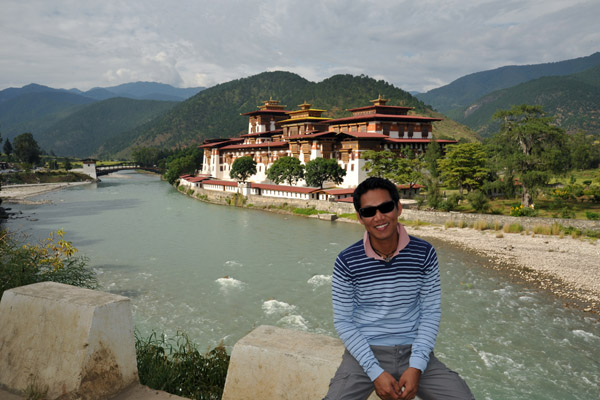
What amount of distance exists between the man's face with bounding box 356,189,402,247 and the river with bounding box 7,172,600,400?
10.2 m

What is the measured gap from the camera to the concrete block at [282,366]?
392 cm

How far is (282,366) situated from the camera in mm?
4074

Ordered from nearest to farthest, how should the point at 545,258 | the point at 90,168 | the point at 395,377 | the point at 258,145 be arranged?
the point at 395,377 < the point at 545,258 < the point at 258,145 < the point at 90,168

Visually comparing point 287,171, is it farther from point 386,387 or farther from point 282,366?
point 386,387

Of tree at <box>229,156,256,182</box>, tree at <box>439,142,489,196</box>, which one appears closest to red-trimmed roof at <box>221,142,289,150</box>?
tree at <box>229,156,256,182</box>

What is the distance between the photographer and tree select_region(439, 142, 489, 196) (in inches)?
1641

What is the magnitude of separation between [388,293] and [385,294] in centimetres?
3

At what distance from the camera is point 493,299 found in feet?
62.5

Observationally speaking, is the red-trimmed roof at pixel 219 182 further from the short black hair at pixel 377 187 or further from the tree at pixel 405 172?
the short black hair at pixel 377 187

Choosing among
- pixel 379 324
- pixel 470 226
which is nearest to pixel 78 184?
pixel 470 226

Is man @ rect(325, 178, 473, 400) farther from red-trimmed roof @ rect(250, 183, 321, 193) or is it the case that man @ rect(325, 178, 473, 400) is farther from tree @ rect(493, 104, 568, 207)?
red-trimmed roof @ rect(250, 183, 321, 193)

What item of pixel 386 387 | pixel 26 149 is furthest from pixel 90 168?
pixel 386 387

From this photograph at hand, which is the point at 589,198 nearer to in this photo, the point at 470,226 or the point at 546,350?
the point at 470,226

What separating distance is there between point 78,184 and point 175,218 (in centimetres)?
6081
